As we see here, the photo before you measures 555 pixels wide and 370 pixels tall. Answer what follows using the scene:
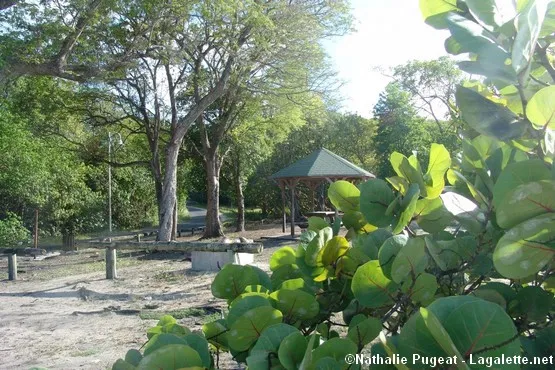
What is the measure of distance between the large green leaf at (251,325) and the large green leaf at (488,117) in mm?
419

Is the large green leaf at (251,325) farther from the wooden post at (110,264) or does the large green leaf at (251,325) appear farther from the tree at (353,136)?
the tree at (353,136)

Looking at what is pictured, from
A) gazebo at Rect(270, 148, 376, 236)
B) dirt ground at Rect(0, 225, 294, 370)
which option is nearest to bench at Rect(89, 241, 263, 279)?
dirt ground at Rect(0, 225, 294, 370)

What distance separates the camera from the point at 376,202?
3.08 feet

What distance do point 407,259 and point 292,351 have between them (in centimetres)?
22

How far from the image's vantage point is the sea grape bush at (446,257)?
25.5 inches

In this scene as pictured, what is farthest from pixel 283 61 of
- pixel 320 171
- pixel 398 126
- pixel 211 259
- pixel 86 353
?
pixel 398 126

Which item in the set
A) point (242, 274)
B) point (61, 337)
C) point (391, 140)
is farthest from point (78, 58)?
point (391, 140)

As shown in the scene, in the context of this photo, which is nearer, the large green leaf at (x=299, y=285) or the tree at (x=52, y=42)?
the large green leaf at (x=299, y=285)

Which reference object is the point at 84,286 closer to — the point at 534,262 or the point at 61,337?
the point at 61,337

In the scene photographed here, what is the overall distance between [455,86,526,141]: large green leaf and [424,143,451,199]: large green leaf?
139 millimetres

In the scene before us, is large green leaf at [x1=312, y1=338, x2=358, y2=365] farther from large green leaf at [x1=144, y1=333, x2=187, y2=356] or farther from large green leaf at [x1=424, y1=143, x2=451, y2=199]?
large green leaf at [x1=424, y1=143, x2=451, y2=199]

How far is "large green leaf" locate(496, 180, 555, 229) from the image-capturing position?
0.64 meters

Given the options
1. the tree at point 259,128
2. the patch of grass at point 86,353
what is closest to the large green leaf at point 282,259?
the patch of grass at point 86,353

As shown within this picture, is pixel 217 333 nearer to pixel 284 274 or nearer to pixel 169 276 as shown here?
pixel 284 274
